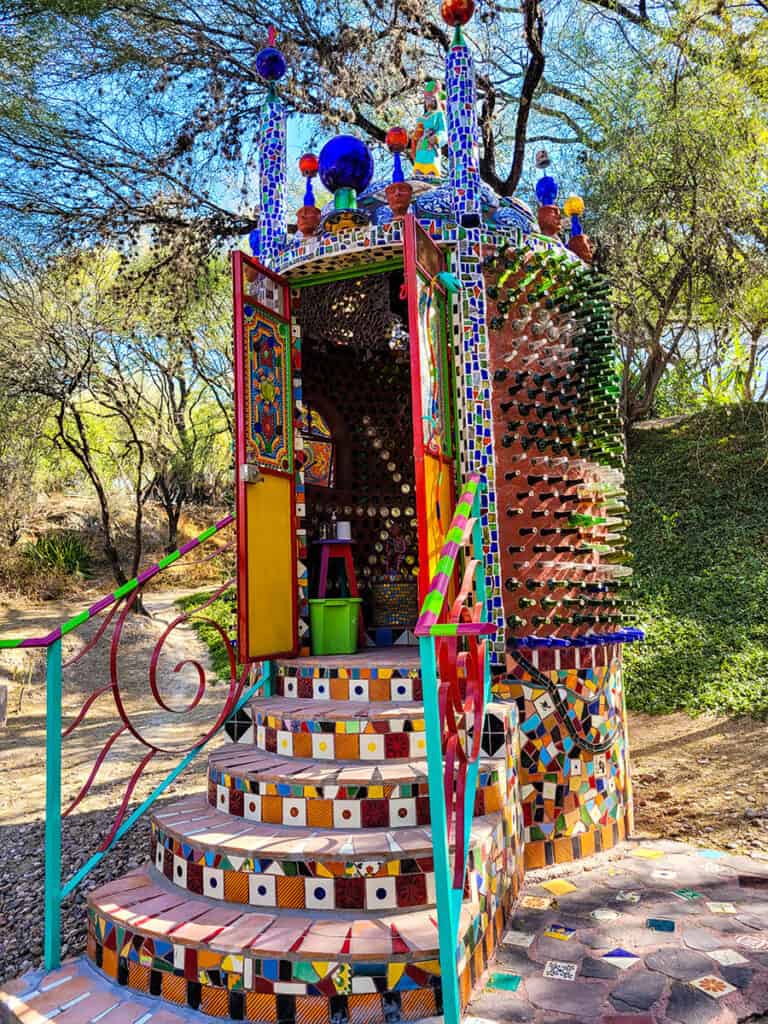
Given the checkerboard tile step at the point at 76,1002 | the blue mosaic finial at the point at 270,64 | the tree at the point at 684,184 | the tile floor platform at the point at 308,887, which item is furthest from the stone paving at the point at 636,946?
the tree at the point at 684,184

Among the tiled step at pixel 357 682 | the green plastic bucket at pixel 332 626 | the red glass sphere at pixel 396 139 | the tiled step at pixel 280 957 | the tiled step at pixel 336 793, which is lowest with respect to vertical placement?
→ the tiled step at pixel 280 957

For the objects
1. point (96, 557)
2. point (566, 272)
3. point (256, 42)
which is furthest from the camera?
point (96, 557)

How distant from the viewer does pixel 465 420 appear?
14.6ft

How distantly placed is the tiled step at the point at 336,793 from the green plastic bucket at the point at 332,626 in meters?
1.21

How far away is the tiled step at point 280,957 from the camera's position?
2.56 m

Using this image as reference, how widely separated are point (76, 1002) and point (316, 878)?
2.99 ft

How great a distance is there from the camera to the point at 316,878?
9.66 ft

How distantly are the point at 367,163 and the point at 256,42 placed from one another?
18.0 ft

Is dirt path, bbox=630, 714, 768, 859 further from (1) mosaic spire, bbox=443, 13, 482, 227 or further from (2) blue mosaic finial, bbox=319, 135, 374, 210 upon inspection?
(2) blue mosaic finial, bbox=319, 135, 374, 210

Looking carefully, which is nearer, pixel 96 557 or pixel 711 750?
pixel 711 750

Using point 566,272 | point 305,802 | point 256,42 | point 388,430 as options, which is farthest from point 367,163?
point 256,42

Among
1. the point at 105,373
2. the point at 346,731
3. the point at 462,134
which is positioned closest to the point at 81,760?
the point at 346,731

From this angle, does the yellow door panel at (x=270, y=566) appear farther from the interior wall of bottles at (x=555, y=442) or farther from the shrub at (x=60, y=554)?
the shrub at (x=60, y=554)

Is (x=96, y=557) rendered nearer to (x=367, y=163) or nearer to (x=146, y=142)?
(x=146, y=142)
